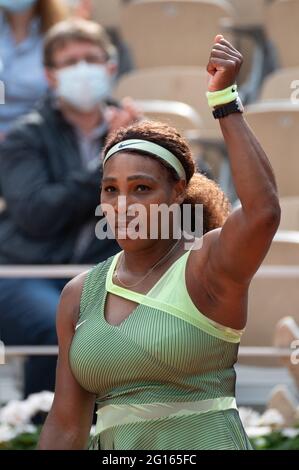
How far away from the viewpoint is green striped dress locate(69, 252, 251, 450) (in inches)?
107

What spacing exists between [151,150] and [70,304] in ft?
1.35

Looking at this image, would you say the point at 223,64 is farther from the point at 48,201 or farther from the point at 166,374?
the point at 48,201

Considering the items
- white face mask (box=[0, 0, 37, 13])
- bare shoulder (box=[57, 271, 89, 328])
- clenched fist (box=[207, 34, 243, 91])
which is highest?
white face mask (box=[0, 0, 37, 13])

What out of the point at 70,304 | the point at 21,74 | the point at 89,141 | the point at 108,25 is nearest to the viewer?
the point at 70,304

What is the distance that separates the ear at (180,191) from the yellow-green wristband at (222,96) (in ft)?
0.99

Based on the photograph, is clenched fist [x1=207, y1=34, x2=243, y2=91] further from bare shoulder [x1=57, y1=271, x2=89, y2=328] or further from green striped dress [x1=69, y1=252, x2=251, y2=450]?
bare shoulder [x1=57, y1=271, x2=89, y2=328]

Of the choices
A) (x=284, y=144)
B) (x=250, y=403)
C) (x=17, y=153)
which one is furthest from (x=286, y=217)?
(x=17, y=153)

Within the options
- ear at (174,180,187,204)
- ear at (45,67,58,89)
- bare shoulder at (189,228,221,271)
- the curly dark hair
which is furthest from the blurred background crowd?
bare shoulder at (189,228,221,271)

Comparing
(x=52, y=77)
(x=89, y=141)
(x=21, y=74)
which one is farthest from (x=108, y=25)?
(x=89, y=141)

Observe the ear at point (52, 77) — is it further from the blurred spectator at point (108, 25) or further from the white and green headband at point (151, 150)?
the white and green headband at point (151, 150)

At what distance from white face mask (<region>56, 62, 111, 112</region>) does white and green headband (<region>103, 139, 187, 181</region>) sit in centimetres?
230

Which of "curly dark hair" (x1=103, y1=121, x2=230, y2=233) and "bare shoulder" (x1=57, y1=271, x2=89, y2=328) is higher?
"curly dark hair" (x1=103, y1=121, x2=230, y2=233)

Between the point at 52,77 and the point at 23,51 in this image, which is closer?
the point at 52,77

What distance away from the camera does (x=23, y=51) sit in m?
6.41
